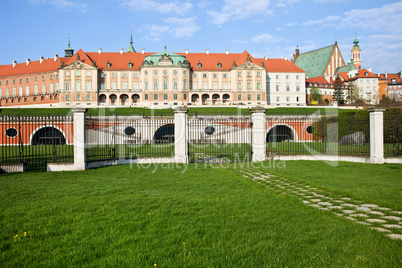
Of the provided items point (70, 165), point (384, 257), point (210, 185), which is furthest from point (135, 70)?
point (384, 257)

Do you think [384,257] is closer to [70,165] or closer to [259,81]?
[70,165]

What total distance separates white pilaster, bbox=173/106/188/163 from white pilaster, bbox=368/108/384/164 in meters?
7.81

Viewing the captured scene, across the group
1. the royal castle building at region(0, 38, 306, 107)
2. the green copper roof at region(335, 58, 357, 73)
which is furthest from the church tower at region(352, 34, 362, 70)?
the royal castle building at region(0, 38, 306, 107)

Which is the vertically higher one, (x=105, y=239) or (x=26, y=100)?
(x=26, y=100)

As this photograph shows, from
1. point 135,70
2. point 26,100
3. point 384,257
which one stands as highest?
point 135,70

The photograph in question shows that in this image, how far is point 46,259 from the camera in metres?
3.49

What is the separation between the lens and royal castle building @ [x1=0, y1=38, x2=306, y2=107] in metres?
63.8

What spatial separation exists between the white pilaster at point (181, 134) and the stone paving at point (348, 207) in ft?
16.8

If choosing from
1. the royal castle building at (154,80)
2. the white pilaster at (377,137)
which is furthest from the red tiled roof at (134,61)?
the white pilaster at (377,137)

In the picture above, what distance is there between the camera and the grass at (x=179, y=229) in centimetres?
348

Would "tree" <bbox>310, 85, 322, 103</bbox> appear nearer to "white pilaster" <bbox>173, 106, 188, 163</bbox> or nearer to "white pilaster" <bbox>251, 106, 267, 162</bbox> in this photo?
"white pilaster" <bbox>251, 106, 267, 162</bbox>

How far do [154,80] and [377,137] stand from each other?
5630cm

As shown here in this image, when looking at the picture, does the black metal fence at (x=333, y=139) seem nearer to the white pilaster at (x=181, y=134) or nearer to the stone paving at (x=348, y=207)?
the white pilaster at (x=181, y=134)

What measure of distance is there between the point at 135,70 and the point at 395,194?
64898 mm
